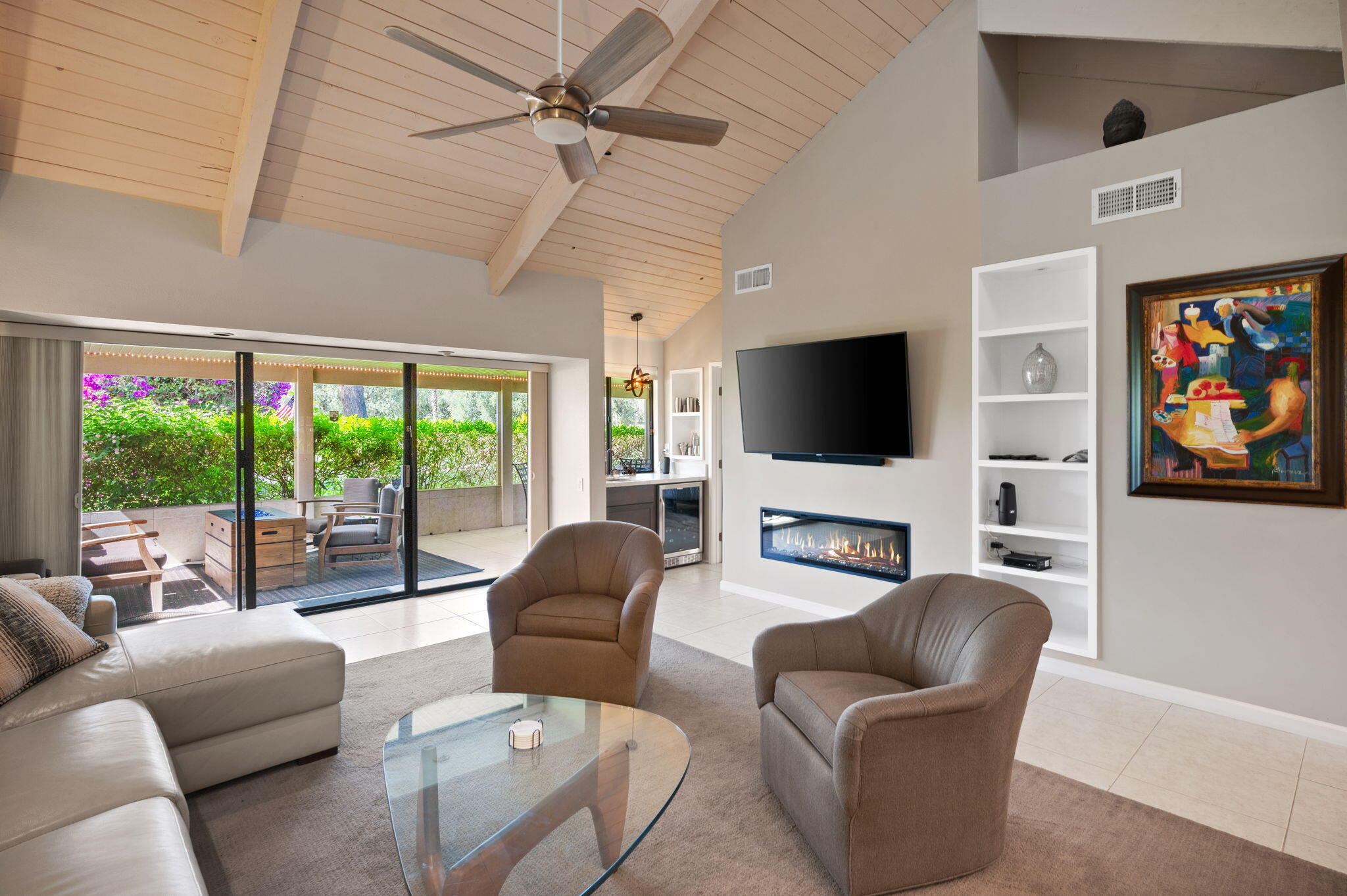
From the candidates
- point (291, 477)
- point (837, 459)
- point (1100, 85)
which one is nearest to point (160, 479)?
point (291, 477)

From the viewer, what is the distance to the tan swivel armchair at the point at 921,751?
188 centimetres

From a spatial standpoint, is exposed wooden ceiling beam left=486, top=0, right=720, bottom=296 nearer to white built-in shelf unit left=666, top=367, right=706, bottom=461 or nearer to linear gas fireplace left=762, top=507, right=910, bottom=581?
white built-in shelf unit left=666, top=367, right=706, bottom=461

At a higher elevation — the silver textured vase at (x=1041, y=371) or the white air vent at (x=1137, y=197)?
the white air vent at (x=1137, y=197)

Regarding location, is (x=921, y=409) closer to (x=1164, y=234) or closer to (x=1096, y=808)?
(x=1164, y=234)

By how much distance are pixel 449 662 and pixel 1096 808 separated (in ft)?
10.6

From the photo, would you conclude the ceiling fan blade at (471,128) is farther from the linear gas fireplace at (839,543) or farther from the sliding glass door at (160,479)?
the linear gas fireplace at (839,543)

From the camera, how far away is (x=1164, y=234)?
11.1 feet

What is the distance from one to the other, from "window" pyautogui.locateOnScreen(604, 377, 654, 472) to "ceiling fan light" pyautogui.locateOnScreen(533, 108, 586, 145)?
5183 millimetres

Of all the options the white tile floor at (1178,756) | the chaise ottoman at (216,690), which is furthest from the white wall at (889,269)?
the chaise ottoman at (216,690)

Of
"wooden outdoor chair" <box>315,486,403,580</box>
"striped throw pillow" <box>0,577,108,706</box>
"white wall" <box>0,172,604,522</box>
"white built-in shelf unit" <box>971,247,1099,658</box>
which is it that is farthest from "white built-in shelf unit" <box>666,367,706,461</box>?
Answer: "striped throw pillow" <box>0,577,108,706</box>

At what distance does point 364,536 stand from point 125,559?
1.48m

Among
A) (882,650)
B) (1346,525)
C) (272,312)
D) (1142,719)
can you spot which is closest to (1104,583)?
(1142,719)

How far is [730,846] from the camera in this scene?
2209 mm

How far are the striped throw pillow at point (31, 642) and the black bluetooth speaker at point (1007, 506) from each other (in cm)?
441
